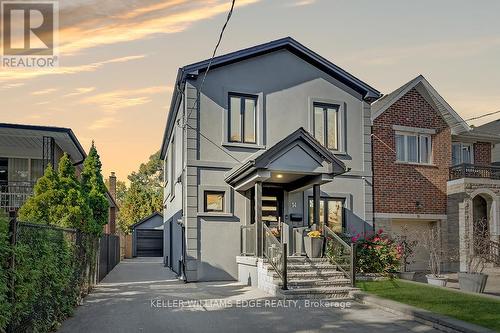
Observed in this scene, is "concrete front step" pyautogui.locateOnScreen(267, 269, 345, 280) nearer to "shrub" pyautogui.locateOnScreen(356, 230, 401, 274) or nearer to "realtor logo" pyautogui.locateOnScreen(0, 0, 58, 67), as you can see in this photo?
"shrub" pyautogui.locateOnScreen(356, 230, 401, 274)

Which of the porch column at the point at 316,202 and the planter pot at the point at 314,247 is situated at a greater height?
the porch column at the point at 316,202

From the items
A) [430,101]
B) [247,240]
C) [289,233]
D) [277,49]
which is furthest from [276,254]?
[430,101]

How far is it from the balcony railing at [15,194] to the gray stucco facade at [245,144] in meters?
5.94

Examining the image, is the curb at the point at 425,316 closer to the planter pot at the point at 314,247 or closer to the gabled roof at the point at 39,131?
the planter pot at the point at 314,247

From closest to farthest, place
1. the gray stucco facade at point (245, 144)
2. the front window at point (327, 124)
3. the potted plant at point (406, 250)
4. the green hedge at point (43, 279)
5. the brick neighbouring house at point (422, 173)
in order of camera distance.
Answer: the green hedge at point (43, 279) < the potted plant at point (406, 250) < the gray stucco facade at point (245, 144) < the front window at point (327, 124) < the brick neighbouring house at point (422, 173)

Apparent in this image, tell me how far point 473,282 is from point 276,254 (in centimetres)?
521

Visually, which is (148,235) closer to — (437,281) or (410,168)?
(410,168)

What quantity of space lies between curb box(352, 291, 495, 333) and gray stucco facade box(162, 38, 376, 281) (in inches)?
211

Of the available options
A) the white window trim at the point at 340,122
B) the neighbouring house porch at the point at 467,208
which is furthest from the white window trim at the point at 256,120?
the neighbouring house porch at the point at 467,208

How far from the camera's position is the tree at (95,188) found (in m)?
18.3

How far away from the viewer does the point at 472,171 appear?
22.9 meters

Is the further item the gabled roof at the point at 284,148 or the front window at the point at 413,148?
the front window at the point at 413,148

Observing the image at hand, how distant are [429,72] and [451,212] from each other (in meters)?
6.43

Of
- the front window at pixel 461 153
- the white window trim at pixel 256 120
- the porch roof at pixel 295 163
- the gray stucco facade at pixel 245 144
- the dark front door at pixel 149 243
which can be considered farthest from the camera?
the dark front door at pixel 149 243
